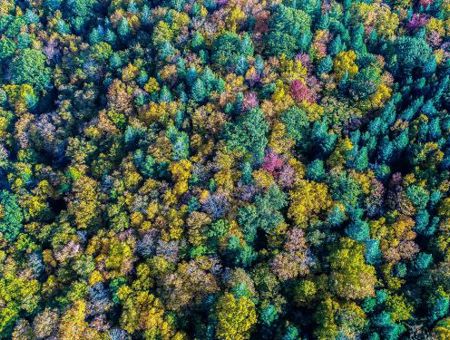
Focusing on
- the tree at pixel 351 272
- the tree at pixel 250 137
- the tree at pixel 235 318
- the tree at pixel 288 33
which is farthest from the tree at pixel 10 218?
the tree at pixel 288 33

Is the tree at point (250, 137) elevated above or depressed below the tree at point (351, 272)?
above

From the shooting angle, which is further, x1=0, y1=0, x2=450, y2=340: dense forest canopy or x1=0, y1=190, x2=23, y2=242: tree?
x1=0, y1=190, x2=23, y2=242: tree

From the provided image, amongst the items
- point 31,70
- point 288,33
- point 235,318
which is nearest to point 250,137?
point 288,33

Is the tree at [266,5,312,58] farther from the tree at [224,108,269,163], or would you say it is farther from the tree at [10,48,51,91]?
the tree at [10,48,51,91]

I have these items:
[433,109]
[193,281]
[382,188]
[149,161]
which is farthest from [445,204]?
[149,161]

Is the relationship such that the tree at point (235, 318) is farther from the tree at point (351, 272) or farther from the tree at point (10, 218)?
the tree at point (10, 218)

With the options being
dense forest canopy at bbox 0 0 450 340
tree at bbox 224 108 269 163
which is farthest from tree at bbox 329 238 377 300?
tree at bbox 224 108 269 163

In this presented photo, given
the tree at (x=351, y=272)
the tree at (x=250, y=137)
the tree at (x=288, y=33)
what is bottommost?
the tree at (x=351, y=272)

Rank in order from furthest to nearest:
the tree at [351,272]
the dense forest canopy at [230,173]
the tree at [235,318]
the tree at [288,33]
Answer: the tree at [288,33] → the dense forest canopy at [230,173] → the tree at [351,272] → the tree at [235,318]

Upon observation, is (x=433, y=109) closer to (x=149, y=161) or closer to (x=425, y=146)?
(x=425, y=146)
